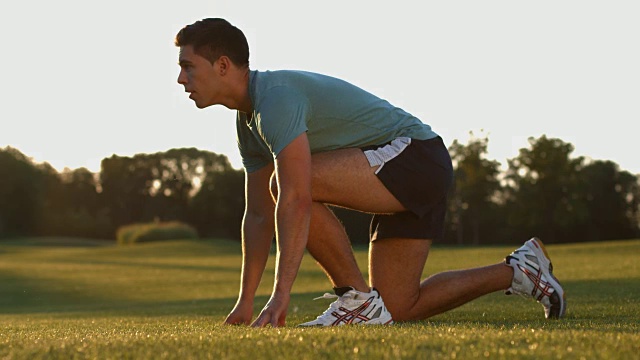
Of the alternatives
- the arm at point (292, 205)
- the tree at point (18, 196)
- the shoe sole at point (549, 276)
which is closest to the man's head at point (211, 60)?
the arm at point (292, 205)

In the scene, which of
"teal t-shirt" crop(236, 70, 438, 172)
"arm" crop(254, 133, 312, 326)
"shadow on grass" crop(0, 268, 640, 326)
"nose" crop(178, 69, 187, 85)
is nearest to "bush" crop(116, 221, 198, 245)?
"shadow on grass" crop(0, 268, 640, 326)

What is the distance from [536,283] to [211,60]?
85.7 inches

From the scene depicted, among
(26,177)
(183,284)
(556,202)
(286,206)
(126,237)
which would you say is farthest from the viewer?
(26,177)

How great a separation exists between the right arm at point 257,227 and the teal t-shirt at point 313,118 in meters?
0.08

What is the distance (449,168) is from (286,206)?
1247mm

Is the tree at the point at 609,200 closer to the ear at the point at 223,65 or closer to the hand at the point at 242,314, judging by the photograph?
the hand at the point at 242,314

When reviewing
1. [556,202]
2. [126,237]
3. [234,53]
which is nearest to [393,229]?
[234,53]

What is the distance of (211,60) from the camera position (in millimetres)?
4289

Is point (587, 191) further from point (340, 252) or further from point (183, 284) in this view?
point (340, 252)

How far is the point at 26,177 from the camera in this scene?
66250 millimetres

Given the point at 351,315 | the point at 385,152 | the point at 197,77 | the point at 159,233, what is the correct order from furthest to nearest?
the point at 159,233
the point at 385,152
the point at 197,77
the point at 351,315

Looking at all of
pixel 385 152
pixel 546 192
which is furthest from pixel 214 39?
pixel 546 192

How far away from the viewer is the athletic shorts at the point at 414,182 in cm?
456

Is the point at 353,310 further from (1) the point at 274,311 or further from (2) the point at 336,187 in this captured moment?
(2) the point at 336,187
